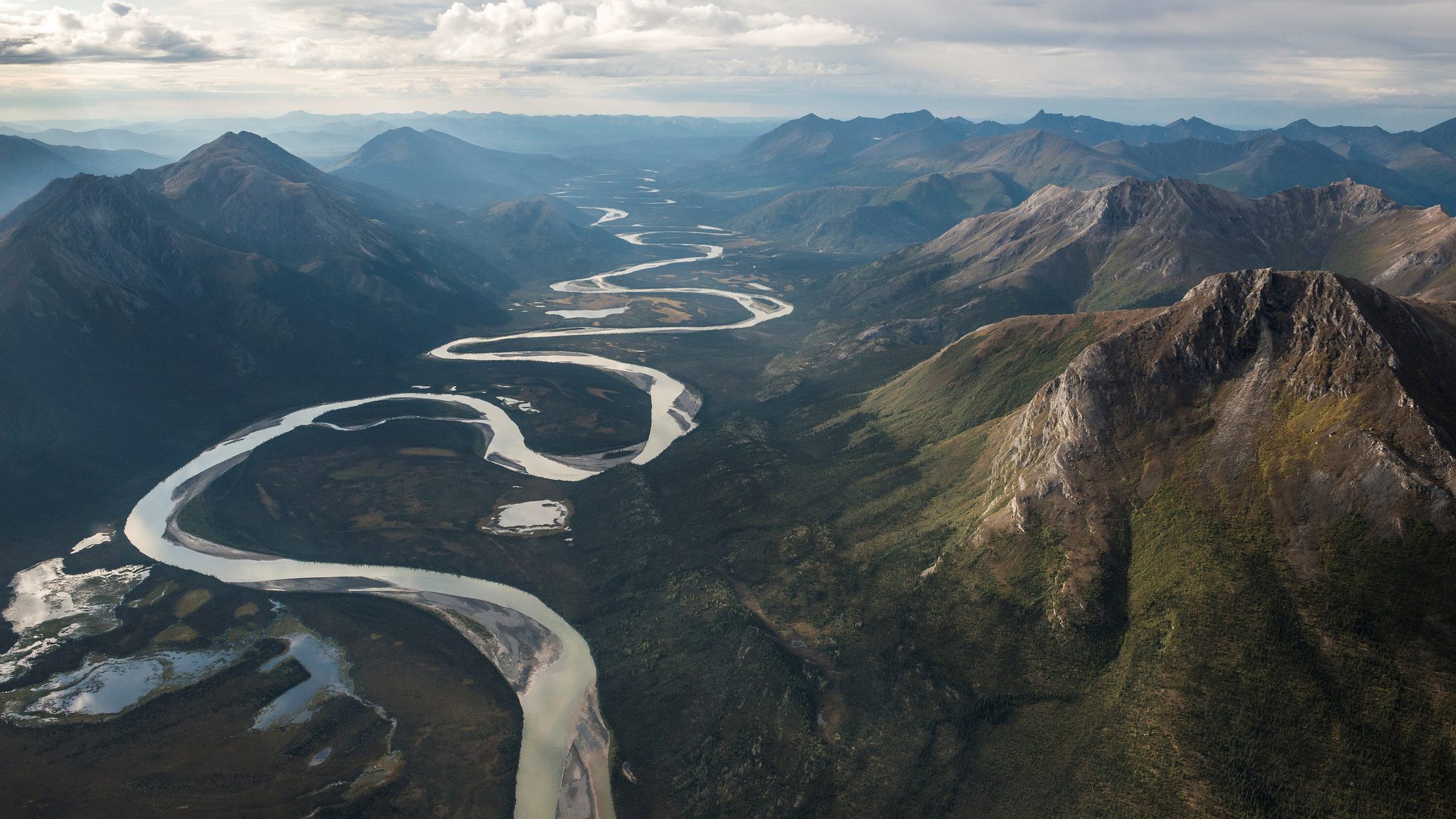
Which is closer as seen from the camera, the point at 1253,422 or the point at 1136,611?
the point at 1136,611

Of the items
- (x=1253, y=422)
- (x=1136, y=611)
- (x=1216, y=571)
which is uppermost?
(x=1253, y=422)

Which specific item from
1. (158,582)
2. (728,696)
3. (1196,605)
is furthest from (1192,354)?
(158,582)

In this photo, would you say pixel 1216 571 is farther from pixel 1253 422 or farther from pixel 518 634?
pixel 518 634

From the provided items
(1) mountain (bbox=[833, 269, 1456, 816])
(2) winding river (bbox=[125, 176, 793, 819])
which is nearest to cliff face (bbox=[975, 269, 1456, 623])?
(1) mountain (bbox=[833, 269, 1456, 816])

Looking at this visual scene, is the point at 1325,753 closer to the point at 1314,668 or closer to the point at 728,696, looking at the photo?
the point at 1314,668

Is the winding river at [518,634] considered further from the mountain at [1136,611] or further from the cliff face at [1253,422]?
the cliff face at [1253,422]

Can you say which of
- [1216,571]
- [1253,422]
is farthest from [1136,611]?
[1253,422]

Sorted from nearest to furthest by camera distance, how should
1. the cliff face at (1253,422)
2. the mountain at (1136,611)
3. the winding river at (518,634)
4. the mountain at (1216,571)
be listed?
the mountain at (1216,571) → the mountain at (1136,611) → the cliff face at (1253,422) → the winding river at (518,634)

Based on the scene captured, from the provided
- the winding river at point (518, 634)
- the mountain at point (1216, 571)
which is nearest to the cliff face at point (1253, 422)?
the mountain at point (1216, 571)
